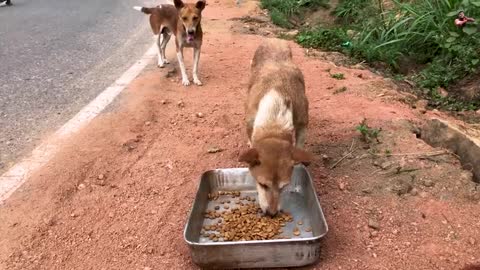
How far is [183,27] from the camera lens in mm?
8305

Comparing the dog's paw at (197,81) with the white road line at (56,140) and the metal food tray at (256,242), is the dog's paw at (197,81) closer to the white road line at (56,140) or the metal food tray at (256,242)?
the white road line at (56,140)

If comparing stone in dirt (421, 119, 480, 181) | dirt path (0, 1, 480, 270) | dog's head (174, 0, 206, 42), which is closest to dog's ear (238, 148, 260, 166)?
dirt path (0, 1, 480, 270)

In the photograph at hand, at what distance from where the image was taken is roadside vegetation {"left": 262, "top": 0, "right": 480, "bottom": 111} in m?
6.89

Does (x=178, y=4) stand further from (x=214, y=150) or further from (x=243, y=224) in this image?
(x=243, y=224)

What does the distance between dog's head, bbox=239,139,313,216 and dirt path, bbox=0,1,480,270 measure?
1.84ft

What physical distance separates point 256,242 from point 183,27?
18.1 feet

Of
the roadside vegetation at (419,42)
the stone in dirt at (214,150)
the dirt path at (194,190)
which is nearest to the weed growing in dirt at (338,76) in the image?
the dirt path at (194,190)

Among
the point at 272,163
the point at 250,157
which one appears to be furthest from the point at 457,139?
the point at 250,157

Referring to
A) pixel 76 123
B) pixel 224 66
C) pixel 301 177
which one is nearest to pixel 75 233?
pixel 301 177

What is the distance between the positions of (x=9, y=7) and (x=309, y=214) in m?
13.5

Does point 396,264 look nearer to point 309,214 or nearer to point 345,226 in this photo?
point 345,226

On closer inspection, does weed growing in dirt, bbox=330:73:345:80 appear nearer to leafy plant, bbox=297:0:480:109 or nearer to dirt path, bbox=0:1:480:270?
dirt path, bbox=0:1:480:270

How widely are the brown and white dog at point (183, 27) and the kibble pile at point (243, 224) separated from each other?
3.87 metres

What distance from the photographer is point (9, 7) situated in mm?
14789
